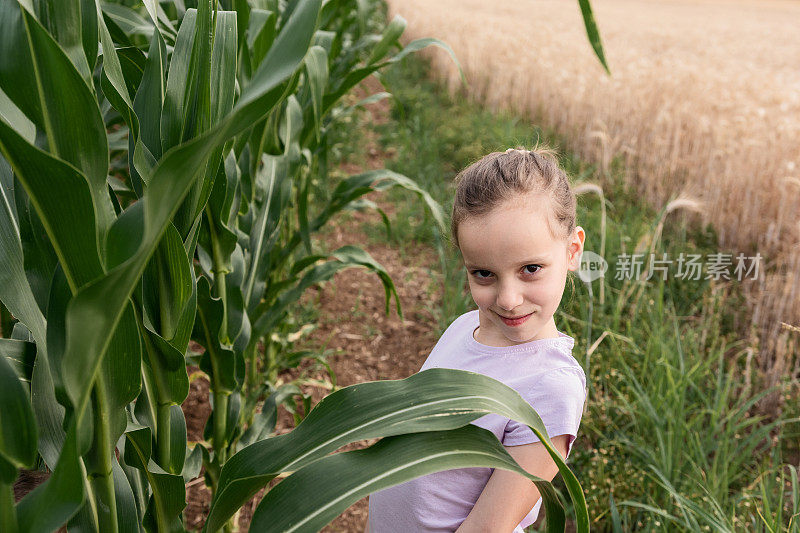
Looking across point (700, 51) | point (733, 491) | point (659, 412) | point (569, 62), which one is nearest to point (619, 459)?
point (659, 412)

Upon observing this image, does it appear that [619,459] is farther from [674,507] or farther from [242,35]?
[242,35]

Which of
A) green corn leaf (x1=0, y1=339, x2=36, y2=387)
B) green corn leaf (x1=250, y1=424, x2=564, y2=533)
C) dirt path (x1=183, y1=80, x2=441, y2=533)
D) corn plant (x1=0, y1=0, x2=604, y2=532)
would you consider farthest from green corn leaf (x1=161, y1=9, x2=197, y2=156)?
dirt path (x1=183, y1=80, x2=441, y2=533)

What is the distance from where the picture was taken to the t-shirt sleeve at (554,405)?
36.6 inches

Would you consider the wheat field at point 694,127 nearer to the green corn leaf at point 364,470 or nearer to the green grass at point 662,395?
the green grass at point 662,395

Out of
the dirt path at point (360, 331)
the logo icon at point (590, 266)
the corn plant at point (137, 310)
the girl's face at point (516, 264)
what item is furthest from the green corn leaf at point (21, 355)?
the logo icon at point (590, 266)

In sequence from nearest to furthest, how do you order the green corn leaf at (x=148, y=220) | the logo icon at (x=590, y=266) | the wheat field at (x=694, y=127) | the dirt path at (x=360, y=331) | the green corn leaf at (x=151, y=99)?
the green corn leaf at (x=148, y=220) < the green corn leaf at (x=151, y=99) < the dirt path at (x=360, y=331) < the logo icon at (x=590, y=266) < the wheat field at (x=694, y=127)

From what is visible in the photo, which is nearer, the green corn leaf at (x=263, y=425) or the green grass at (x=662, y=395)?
the green corn leaf at (x=263, y=425)

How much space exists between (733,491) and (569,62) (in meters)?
4.54

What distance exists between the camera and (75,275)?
1.83ft

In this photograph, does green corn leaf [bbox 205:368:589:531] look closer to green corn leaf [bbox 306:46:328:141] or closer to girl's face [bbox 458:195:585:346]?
girl's face [bbox 458:195:585:346]

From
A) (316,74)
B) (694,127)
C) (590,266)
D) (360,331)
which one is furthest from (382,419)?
(694,127)

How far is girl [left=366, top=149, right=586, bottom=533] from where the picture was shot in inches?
37.0

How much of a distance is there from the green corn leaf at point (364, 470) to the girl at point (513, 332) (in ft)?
0.85

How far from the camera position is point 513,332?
101cm
